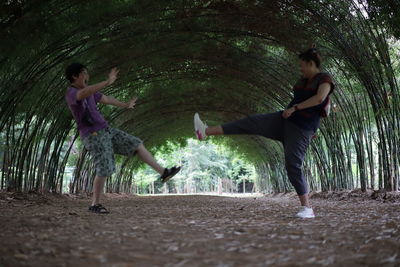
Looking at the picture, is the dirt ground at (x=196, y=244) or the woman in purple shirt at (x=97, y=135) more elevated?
the woman in purple shirt at (x=97, y=135)

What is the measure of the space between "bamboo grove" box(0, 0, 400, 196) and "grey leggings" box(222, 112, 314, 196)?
0.60m

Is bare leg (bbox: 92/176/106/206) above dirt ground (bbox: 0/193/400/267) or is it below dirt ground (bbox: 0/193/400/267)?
above

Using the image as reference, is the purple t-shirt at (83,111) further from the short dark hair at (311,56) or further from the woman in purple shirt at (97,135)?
the short dark hair at (311,56)

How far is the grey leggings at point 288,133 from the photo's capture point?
322 cm

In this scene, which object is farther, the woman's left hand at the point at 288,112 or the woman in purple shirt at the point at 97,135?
the woman in purple shirt at the point at 97,135

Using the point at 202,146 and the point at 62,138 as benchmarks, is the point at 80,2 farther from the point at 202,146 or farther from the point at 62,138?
the point at 202,146

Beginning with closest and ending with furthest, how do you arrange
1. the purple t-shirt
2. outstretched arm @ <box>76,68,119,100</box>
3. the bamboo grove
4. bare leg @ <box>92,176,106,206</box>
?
outstretched arm @ <box>76,68,119,100</box> < the purple t-shirt < bare leg @ <box>92,176,106,206</box> < the bamboo grove

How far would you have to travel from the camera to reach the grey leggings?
322cm

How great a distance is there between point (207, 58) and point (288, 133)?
4587 mm

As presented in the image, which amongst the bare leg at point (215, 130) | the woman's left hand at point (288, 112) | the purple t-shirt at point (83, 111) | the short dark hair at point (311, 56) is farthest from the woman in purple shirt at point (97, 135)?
the short dark hair at point (311, 56)

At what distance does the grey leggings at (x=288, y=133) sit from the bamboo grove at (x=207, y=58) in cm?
60

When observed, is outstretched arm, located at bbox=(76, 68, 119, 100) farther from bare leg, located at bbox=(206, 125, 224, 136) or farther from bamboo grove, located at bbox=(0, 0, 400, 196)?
bamboo grove, located at bbox=(0, 0, 400, 196)

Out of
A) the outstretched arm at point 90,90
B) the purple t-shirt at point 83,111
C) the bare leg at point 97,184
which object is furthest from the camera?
the bare leg at point 97,184

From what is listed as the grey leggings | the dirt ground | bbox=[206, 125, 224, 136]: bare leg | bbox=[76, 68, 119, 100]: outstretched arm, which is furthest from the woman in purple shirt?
the dirt ground
